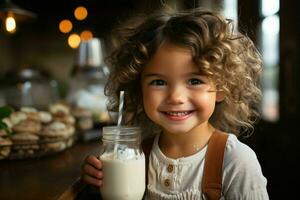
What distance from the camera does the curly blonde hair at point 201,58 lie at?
649mm

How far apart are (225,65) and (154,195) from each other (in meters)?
0.27

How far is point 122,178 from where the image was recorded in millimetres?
650

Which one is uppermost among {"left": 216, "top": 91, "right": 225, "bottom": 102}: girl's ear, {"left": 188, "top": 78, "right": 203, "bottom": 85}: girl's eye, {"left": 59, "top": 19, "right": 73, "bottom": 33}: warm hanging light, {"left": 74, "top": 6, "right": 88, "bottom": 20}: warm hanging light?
{"left": 74, "top": 6, "right": 88, "bottom": 20}: warm hanging light

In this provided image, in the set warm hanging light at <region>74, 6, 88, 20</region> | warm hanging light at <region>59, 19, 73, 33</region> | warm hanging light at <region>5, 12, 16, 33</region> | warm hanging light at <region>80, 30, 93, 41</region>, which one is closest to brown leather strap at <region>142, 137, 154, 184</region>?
warm hanging light at <region>5, 12, 16, 33</region>

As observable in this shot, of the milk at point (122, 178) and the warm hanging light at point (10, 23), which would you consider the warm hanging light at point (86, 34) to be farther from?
the milk at point (122, 178)

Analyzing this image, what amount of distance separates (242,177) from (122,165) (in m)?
0.21

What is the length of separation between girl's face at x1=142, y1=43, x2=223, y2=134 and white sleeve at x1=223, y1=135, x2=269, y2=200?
8cm

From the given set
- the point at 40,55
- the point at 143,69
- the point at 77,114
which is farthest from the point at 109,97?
the point at 40,55

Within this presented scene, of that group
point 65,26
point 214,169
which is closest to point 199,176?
point 214,169

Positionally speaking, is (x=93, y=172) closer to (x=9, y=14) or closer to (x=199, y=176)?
(x=199, y=176)

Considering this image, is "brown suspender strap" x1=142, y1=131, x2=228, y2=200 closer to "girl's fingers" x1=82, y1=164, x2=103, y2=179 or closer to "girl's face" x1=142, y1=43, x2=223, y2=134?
"girl's face" x1=142, y1=43, x2=223, y2=134

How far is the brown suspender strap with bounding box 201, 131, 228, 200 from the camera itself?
659 mm

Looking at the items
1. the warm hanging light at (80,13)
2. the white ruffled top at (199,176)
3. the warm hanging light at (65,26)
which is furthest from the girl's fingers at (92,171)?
the warm hanging light at (65,26)

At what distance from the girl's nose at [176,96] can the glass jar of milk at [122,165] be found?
0.10m
